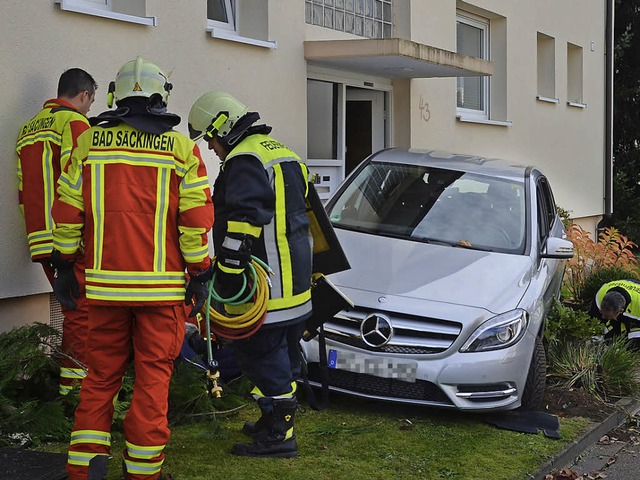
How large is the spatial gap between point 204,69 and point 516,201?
9.11ft

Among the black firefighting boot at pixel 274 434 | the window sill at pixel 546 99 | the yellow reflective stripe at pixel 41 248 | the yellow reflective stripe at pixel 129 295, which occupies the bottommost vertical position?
the black firefighting boot at pixel 274 434

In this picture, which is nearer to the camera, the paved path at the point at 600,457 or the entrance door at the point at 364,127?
the paved path at the point at 600,457

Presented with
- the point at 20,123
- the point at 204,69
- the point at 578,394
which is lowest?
the point at 578,394

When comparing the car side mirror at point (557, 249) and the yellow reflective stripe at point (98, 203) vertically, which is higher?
the yellow reflective stripe at point (98, 203)

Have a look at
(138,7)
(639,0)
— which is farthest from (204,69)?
(639,0)

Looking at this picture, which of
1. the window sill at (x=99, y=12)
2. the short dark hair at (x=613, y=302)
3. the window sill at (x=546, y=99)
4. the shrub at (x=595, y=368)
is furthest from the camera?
the window sill at (x=546, y=99)

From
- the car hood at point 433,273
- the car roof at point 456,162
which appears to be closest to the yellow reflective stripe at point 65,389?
the car hood at point 433,273

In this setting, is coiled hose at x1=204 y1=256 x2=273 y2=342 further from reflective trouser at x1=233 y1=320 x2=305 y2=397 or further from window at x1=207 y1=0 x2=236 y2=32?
window at x1=207 y1=0 x2=236 y2=32

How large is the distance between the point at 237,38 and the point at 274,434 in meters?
4.24

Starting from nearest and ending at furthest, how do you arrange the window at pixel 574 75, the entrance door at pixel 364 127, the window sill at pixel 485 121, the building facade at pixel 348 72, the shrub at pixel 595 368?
the building facade at pixel 348 72, the shrub at pixel 595 368, the entrance door at pixel 364 127, the window sill at pixel 485 121, the window at pixel 574 75

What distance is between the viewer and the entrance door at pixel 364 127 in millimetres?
11438

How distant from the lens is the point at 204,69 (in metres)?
8.16

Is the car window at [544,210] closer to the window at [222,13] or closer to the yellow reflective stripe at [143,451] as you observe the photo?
the window at [222,13]

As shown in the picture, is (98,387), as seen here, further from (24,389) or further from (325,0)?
(325,0)
